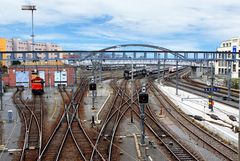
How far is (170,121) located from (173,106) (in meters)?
7.64

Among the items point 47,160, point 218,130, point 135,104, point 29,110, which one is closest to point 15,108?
point 29,110

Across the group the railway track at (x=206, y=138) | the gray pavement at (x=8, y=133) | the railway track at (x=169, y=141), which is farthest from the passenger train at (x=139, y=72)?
the railway track at (x=169, y=141)

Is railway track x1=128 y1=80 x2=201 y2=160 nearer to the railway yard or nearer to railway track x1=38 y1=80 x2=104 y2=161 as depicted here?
the railway yard

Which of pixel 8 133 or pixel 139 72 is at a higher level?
pixel 139 72

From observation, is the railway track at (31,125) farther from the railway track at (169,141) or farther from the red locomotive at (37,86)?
the railway track at (169,141)

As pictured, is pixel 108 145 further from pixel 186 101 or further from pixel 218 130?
pixel 186 101

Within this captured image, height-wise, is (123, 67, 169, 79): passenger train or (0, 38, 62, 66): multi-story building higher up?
(0, 38, 62, 66): multi-story building

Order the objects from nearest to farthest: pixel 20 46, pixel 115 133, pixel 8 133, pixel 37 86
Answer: pixel 115 133
pixel 8 133
pixel 37 86
pixel 20 46

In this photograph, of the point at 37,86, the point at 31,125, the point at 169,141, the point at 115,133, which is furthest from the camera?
the point at 37,86

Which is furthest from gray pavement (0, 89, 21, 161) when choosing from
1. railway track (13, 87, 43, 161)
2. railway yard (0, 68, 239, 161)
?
railway track (13, 87, 43, 161)

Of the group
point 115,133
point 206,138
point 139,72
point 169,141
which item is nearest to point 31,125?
point 115,133

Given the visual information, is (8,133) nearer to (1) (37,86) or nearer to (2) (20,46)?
(1) (37,86)

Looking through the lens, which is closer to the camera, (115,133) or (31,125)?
(115,133)

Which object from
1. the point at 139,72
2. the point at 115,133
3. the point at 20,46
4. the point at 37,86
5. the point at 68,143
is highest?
the point at 20,46
